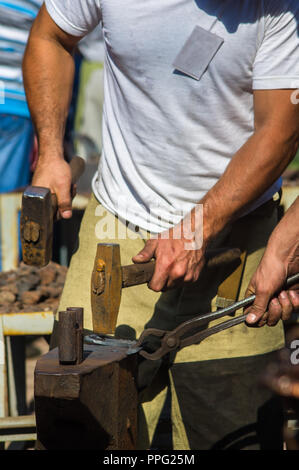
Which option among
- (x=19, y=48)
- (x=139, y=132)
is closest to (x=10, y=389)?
(x=139, y=132)

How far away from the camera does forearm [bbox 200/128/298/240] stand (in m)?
1.95

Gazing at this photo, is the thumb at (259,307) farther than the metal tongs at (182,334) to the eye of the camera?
Yes

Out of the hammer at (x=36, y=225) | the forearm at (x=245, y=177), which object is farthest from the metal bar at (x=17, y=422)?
the forearm at (x=245, y=177)

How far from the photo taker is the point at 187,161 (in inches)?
84.2

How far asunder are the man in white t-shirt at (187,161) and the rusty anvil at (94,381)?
16 cm

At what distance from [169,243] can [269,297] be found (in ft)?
1.15

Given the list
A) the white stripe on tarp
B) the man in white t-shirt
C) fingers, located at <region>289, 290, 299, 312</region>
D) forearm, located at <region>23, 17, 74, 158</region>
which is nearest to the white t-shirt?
the man in white t-shirt

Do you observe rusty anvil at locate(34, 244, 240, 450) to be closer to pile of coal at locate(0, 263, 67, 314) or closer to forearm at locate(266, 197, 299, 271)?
forearm at locate(266, 197, 299, 271)

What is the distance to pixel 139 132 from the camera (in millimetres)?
2174

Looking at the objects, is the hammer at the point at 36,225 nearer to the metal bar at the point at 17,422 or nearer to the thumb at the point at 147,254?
the thumb at the point at 147,254

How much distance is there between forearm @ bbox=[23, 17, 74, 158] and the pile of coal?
0.99m

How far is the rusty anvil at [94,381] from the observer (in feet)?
5.11

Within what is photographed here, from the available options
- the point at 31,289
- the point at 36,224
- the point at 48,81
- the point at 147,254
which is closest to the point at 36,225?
the point at 36,224
